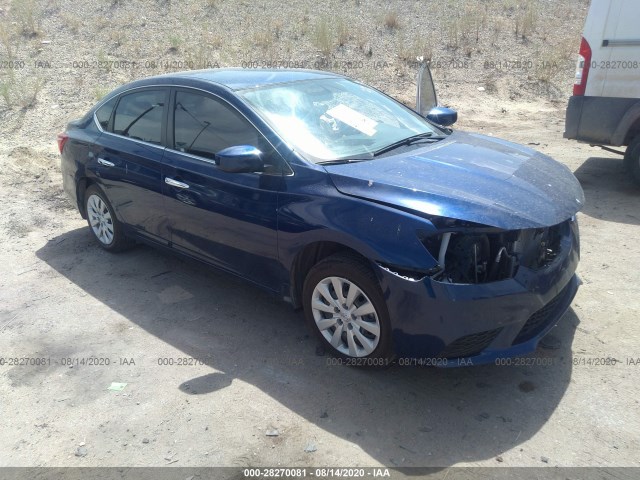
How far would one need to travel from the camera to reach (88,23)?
550 inches

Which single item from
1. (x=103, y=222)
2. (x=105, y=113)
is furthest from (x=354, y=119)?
(x=103, y=222)

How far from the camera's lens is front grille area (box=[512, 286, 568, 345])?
136 inches

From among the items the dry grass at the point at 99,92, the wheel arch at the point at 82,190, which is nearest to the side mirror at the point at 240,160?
the wheel arch at the point at 82,190

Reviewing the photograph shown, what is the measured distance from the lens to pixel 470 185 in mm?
3537

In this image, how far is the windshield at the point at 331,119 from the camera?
3.97m

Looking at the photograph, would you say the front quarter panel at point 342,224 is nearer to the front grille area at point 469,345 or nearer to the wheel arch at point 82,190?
the front grille area at point 469,345

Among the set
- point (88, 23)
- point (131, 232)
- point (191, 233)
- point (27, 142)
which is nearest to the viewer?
point (191, 233)

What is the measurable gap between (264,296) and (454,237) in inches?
78.7

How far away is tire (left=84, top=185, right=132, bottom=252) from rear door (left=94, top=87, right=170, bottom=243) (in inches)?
6.3

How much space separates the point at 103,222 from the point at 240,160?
8.23 feet

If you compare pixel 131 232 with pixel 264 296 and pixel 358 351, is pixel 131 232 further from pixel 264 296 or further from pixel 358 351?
pixel 358 351

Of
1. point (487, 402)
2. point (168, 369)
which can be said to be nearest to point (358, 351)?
point (487, 402)

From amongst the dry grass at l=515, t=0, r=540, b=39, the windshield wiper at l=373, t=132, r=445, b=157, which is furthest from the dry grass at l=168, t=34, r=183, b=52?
the windshield wiper at l=373, t=132, r=445, b=157

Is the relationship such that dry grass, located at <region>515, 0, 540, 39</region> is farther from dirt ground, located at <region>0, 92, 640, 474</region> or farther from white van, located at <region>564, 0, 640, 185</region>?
dirt ground, located at <region>0, 92, 640, 474</region>
